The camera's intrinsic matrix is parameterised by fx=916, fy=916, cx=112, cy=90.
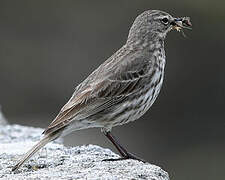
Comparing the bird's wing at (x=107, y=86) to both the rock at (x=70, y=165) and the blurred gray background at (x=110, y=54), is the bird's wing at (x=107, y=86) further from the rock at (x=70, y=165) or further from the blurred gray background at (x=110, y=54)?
the blurred gray background at (x=110, y=54)

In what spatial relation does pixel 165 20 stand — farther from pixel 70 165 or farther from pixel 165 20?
pixel 70 165

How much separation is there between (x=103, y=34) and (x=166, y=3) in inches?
74.5

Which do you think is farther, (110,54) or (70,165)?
(110,54)

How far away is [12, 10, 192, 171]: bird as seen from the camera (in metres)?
9.60

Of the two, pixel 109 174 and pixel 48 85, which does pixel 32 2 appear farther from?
pixel 109 174

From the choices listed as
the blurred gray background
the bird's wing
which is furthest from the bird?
the blurred gray background

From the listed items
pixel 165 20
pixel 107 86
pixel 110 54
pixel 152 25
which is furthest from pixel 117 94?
pixel 110 54

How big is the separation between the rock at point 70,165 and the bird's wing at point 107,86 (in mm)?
437

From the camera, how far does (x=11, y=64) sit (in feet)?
65.0

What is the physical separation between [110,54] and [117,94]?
864cm

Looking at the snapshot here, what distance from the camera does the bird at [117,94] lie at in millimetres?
9602

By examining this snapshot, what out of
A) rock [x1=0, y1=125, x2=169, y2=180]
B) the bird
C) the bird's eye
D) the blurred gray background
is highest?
the blurred gray background

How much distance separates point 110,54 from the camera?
1861cm

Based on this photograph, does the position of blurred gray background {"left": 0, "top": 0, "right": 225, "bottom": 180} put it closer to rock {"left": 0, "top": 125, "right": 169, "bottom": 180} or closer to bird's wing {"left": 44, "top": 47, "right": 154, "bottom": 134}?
bird's wing {"left": 44, "top": 47, "right": 154, "bottom": 134}
